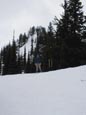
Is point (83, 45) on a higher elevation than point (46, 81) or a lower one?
higher

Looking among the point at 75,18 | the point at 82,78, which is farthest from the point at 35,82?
the point at 75,18

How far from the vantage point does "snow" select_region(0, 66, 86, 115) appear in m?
11.7

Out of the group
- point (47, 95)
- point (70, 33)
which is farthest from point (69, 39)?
point (47, 95)

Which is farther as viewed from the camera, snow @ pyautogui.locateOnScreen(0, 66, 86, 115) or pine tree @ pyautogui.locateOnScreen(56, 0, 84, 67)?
pine tree @ pyautogui.locateOnScreen(56, 0, 84, 67)

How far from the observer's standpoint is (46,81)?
16.2 m

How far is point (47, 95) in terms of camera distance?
13977 mm

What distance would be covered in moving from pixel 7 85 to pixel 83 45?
18.7 metres

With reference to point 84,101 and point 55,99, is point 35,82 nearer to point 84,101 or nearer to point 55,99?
point 55,99

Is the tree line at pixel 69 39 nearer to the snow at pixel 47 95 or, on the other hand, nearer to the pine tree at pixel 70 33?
the pine tree at pixel 70 33

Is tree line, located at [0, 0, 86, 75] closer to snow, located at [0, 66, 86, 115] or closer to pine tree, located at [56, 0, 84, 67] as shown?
pine tree, located at [56, 0, 84, 67]

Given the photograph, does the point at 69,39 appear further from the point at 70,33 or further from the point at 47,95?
the point at 47,95

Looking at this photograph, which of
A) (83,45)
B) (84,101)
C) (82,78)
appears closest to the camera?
(84,101)

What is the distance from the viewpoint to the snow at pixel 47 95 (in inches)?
460

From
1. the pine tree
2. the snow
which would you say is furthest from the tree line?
the snow
